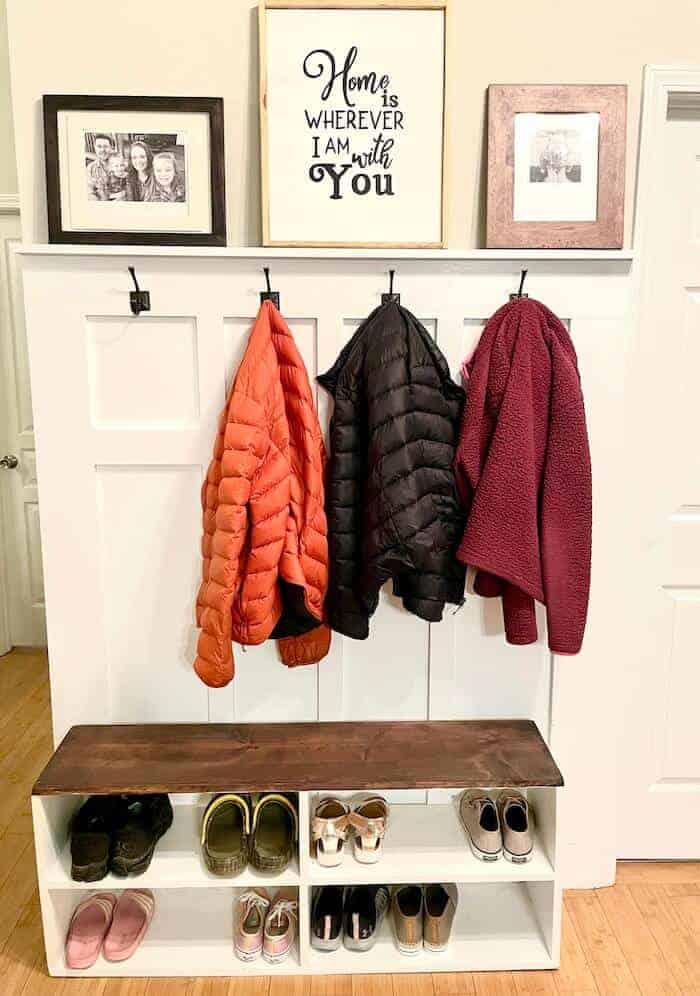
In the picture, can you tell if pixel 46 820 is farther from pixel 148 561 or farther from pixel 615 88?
pixel 615 88

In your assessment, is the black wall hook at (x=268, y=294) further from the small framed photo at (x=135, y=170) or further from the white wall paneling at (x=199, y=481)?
the small framed photo at (x=135, y=170)

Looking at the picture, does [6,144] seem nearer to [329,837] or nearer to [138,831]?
[138,831]

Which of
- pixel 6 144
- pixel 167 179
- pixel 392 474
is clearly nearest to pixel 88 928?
pixel 392 474

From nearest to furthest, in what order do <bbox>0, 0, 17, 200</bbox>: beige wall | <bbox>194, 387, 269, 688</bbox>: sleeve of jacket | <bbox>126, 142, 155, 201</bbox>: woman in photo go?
<bbox>194, 387, 269, 688</bbox>: sleeve of jacket
<bbox>126, 142, 155, 201</bbox>: woman in photo
<bbox>0, 0, 17, 200</bbox>: beige wall

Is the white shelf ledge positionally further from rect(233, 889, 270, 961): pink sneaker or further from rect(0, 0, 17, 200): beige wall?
rect(0, 0, 17, 200): beige wall

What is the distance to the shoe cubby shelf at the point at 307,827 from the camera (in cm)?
186

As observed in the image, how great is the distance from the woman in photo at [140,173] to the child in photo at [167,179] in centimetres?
1

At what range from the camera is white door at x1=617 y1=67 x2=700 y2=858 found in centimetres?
202

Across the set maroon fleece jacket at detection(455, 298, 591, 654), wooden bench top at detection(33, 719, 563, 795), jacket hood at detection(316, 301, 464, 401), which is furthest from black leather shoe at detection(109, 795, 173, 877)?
jacket hood at detection(316, 301, 464, 401)

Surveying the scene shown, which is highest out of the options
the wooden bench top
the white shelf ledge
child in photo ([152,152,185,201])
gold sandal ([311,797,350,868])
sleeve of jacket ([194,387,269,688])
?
child in photo ([152,152,185,201])

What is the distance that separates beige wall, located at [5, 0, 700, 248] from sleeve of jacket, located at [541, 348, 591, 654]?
0.55 meters

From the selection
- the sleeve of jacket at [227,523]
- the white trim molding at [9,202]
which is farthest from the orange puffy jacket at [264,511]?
the white trim molding at [9,202]

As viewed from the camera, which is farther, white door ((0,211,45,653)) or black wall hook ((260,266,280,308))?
white door ((0,211,45,653))

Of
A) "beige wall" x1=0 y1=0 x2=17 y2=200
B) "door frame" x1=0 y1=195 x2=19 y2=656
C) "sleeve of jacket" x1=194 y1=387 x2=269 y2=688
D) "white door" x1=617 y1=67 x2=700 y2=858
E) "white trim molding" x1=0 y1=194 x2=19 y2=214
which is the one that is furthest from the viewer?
"door frame" x1=0 y1=195 x2=19 y2=656
